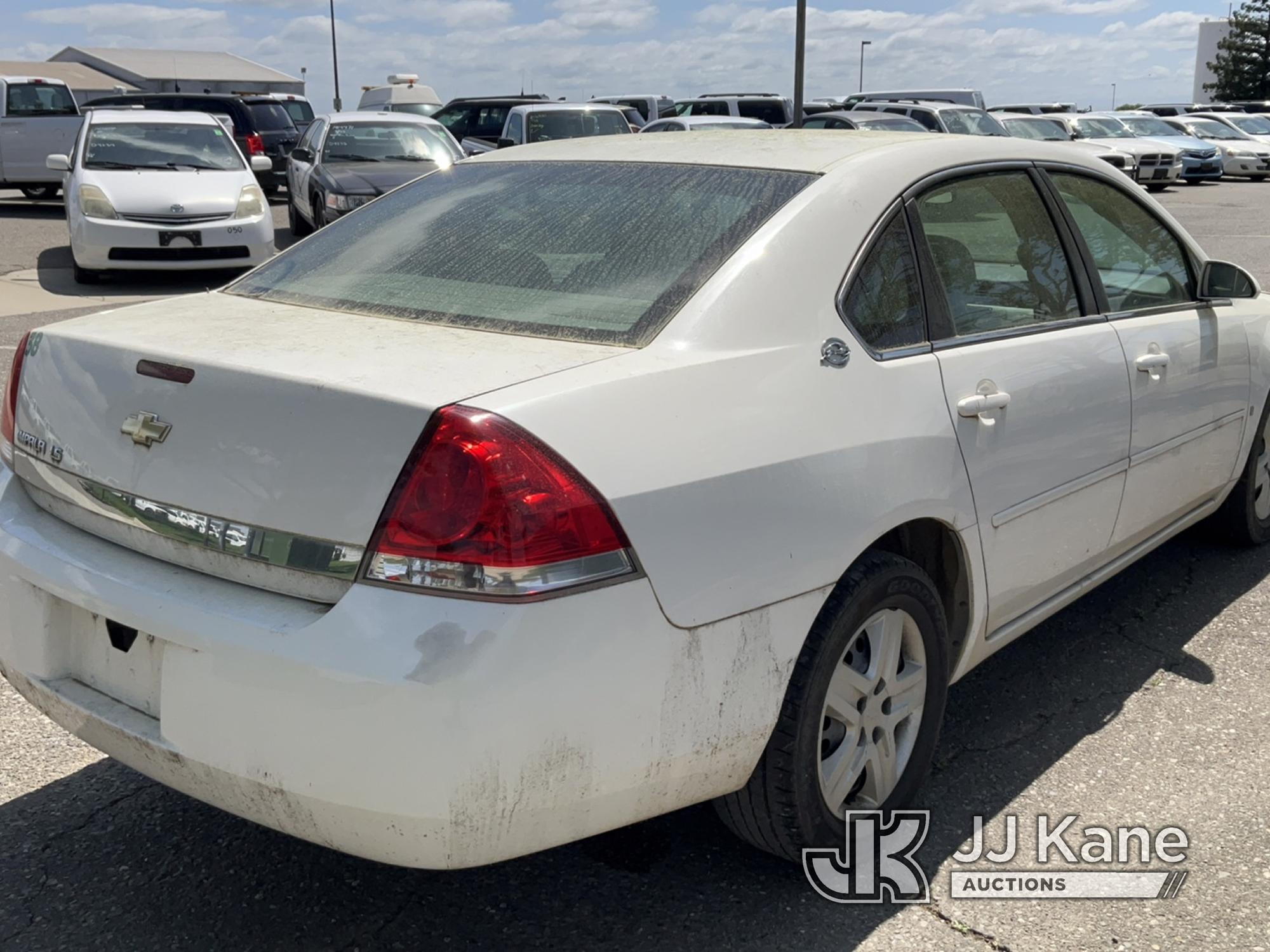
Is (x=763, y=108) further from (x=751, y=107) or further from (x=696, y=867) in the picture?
(x=696, y=867)

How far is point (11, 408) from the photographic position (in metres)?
2.82

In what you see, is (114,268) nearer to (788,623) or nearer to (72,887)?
(72,887)

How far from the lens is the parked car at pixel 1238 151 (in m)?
30.5

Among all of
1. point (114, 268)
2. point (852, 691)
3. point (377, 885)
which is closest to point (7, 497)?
point (377, 885)

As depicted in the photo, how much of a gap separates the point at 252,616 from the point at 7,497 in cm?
89

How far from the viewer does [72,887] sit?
272cm

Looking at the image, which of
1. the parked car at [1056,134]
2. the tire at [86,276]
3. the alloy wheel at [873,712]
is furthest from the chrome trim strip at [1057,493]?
the parked car at [1056,134]

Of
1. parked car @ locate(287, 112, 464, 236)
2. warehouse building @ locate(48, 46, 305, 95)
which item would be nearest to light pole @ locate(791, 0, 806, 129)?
parked car @ locate(287, 112, 464, 236)

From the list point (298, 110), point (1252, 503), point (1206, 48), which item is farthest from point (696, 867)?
point (1206, 48)

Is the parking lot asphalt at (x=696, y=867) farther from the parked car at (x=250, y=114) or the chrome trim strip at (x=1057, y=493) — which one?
the parked car at (x=250, y=114)

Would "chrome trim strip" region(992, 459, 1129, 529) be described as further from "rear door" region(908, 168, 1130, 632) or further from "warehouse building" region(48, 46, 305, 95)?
"warehouse building" region(48, 46, 305, 95)

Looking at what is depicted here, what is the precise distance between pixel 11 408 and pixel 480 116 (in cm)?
1867

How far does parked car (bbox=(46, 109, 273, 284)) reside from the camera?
37.3ft

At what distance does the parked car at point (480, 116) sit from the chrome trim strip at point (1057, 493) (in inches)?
685
